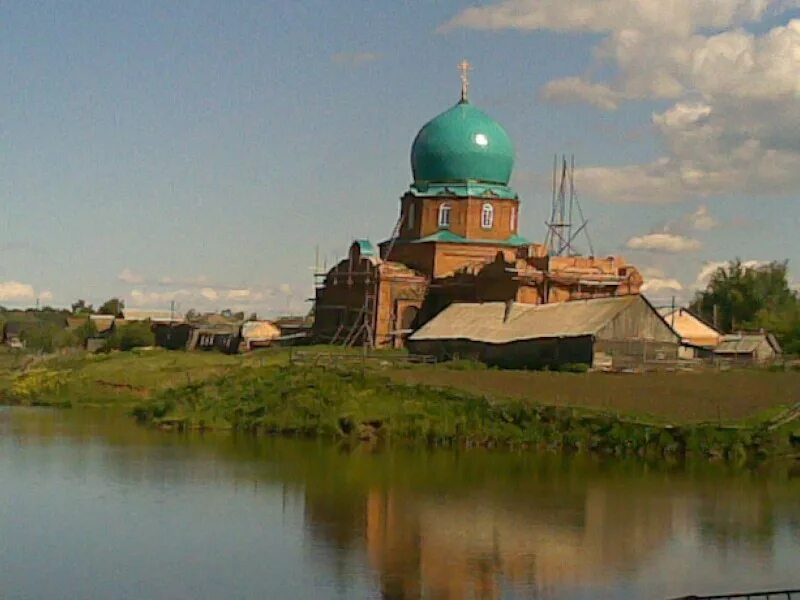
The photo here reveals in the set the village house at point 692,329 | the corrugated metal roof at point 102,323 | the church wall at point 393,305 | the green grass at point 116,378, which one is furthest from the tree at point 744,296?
the corrugated metal roof at point 102,323

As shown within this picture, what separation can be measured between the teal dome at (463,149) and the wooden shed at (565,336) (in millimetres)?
7854

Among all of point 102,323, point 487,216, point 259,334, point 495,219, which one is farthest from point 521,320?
point 102,323

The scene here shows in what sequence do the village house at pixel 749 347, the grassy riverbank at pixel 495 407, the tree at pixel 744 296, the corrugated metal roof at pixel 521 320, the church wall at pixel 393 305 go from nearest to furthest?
the grassy riverbank at pixel 495 407 → the corrugated metal roof at pixel 521 320 → the village house at pixel 749 347 → the church wall at pixel 393 305 → the tree at pixel 744 296

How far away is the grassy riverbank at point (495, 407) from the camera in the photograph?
2797 cm

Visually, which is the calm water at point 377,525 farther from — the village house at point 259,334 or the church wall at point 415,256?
the village house at point 259,334

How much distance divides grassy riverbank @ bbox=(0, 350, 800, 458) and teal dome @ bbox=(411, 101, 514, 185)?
38.5 feet

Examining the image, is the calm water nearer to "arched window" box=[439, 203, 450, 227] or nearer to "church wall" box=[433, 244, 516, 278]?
"church wall" box=[433, 244, 516, 278]

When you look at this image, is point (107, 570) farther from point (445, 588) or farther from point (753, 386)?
point (753, 386)

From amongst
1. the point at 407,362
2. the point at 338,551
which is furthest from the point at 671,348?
the point at 338,551

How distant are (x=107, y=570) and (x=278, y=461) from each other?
1082 cm

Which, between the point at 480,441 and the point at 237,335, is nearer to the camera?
the point at 480,441

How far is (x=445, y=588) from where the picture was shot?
598 inches

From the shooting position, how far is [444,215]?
4950 centimetres

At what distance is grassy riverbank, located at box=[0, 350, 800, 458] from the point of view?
2797 cm
